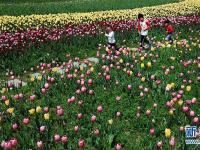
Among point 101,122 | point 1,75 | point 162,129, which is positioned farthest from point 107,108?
point 1,75

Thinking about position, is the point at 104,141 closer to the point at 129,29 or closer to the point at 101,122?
the point at 101,122

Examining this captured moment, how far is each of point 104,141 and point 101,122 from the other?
2.96 ft

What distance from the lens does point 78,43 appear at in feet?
60.0

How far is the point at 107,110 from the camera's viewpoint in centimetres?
928

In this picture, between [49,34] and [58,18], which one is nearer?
[49,34]

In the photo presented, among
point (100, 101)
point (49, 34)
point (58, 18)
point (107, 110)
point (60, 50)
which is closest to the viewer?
point (107, 110)

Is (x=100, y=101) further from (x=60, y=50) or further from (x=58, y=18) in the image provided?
(x=58, y=18)

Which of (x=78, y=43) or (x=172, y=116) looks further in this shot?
(x=78, y=43)

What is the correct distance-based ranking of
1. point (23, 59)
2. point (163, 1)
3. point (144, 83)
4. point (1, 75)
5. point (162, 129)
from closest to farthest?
→ 1. point (162, 129)
2. point (144, 83)
3. point (1, 75)
4. point (23, 59)
5. point (163, 1)

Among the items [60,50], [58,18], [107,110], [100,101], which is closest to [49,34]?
[60,50]

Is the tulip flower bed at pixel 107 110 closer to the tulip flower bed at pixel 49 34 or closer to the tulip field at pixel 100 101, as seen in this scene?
the tulip field at pixel 100 101

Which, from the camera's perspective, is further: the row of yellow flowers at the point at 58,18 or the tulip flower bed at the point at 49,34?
the row of yellow flowers at the point at 58,18

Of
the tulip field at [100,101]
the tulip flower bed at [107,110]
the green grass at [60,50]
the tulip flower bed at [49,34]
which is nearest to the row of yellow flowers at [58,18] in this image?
the tulip flower bed at [49,34]

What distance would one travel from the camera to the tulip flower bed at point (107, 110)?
25.1ft
